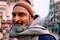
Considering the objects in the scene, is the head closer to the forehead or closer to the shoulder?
the forehead

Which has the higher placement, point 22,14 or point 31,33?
point 22,14

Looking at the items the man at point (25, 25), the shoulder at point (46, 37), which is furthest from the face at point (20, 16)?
the shoulder at point (46, 37)

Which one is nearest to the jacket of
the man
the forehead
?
the man

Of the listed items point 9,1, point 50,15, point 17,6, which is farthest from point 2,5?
point 17,6

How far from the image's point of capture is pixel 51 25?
36.4 feet

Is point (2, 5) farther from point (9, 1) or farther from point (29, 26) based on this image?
point (29, 26)

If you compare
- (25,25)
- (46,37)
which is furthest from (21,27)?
(46,37)

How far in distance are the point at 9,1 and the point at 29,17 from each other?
32.3 ft

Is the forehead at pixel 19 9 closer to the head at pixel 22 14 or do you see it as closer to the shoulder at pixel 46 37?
the head at pixel 22 14

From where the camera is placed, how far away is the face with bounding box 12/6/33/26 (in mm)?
1406

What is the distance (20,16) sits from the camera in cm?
142

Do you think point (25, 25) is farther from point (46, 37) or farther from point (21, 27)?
point (46, 37)

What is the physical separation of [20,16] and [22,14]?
0.06 feet

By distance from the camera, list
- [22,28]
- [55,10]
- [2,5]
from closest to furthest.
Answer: [22,28], [2,5], [55,10]
